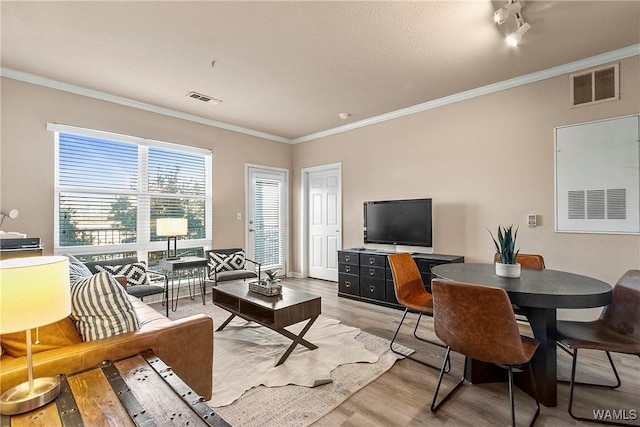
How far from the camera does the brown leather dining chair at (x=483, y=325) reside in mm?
1633

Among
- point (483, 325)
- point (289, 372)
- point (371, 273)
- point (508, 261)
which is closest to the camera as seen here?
point (483, 325)

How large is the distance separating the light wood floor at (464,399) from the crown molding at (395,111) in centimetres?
277

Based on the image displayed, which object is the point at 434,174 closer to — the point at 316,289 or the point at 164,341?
the point at 316,289

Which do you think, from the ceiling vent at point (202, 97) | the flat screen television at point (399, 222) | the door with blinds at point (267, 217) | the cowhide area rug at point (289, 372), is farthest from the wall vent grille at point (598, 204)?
the door with blinds at point (267, 217)

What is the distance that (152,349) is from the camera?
1.51 meters

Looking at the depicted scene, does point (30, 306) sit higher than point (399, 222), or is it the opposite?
point (399, 222)

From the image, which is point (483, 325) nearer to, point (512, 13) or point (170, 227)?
point (512, 13)

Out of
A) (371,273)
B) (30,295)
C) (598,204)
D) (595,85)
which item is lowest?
(371,273)

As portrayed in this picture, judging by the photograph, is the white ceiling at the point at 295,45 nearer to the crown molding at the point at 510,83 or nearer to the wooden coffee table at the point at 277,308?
the crown molding at the point at 510,83

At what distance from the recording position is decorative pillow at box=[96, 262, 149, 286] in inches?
135

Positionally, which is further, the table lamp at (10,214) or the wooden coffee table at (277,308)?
the table lamp at (10,214)

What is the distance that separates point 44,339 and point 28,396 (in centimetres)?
39

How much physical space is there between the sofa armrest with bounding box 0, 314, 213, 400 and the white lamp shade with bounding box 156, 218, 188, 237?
248 centimetres

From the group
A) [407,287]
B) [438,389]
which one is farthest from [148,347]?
[407,287]
